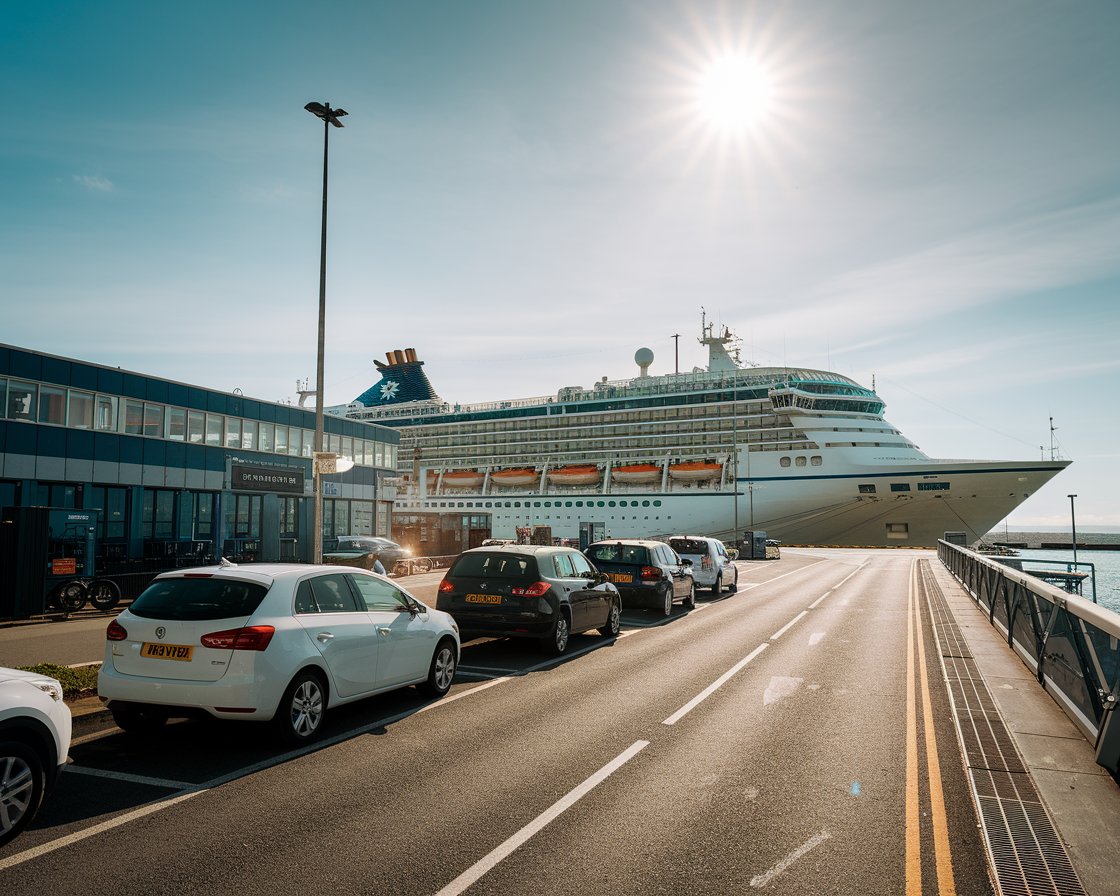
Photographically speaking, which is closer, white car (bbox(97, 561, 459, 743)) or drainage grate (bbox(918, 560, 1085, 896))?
drainage grate (bbox(918, 560, 1085, 896))

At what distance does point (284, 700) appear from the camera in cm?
645

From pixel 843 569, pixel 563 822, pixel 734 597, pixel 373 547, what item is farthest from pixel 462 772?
pixel 843 569

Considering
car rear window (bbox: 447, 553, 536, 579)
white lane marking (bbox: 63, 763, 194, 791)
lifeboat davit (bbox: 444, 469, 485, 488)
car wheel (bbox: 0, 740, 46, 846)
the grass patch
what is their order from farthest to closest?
lifeboat davit (bbox: 444, 469, 485, 488) < car rear window (bbox: 447, 553, 536, 579) < the grass patch < white lane marking (bbox: 63, 763, 194, 791) < car wheel (bbox: 0, 740, 46, 846)

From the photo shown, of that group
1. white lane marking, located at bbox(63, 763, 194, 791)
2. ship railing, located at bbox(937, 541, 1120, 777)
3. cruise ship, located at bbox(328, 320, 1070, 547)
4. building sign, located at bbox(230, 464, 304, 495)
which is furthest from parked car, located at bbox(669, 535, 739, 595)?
cruise ship, located at bbox(328, 320, 1070, 547)

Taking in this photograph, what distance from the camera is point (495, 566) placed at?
11.7 m

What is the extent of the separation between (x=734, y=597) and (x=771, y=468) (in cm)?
3849

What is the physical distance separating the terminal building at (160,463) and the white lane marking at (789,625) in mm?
15669

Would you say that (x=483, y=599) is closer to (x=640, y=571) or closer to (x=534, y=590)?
(x=534, y=590)

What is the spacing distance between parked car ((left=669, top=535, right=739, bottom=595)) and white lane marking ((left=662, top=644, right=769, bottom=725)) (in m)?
9.00

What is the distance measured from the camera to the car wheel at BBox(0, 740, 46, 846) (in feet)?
14.7

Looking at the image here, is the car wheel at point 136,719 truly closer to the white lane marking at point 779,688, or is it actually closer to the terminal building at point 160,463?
the white lane marking at point 779,688

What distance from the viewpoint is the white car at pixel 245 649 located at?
20.3 ft

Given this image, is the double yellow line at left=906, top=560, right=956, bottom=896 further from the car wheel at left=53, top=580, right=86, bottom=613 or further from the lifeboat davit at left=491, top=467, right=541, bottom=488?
the lifeboat davit at left=491, top=467, right=541, bottom=488

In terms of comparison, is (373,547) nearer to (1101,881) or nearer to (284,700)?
(284,700)
